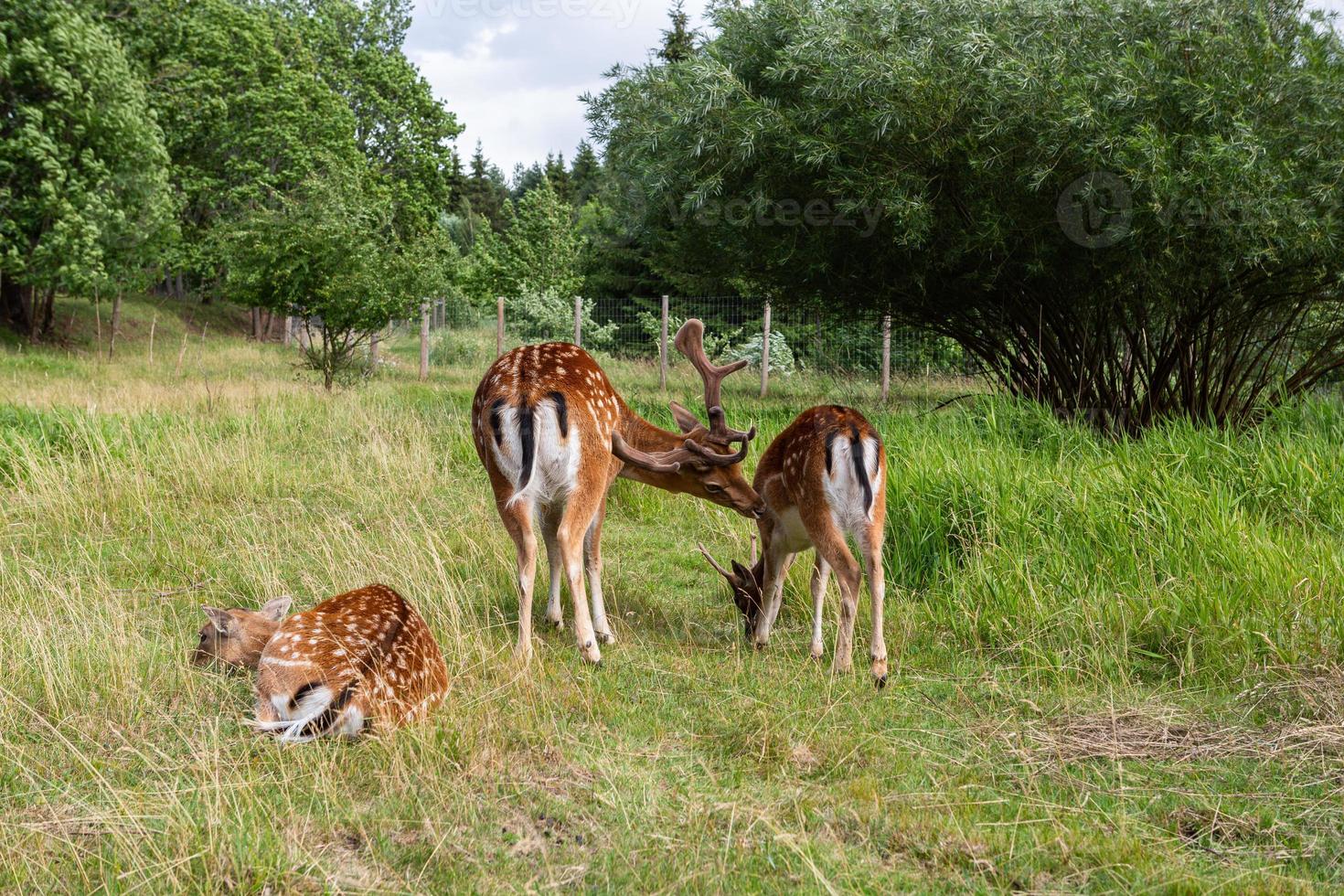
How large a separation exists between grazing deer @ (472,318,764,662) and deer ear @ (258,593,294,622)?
1.10 meters

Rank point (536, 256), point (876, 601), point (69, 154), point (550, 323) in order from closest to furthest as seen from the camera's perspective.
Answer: point (876, 601), point (69, 154), point (550, 323), point (536, 256)

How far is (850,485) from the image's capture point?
489 cm

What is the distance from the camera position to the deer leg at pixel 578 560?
4875 millimetres

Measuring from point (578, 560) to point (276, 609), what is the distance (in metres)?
1.44

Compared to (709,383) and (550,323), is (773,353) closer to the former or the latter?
(550,323)

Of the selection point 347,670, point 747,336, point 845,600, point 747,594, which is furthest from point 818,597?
point 747,336

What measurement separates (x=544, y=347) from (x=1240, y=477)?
15.2 feet

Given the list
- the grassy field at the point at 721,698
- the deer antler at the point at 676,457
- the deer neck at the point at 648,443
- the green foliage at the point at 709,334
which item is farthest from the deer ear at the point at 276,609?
the green foliage at the point at 709,334

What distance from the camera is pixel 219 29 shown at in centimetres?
3008

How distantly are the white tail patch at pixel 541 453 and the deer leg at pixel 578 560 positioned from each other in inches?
4.7

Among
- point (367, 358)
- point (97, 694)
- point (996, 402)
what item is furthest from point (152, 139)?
point (97, 694)

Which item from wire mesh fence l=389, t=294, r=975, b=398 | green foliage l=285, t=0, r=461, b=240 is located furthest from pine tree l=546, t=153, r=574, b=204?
wire mesh fence l=389, t=294, r=975, b=398

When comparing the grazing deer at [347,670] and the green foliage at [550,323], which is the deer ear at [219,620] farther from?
the green foliage at [550,323]

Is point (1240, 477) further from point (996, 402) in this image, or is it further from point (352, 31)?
point (352, 31)
